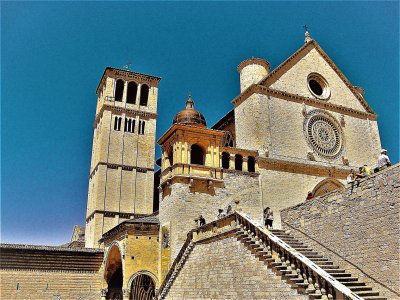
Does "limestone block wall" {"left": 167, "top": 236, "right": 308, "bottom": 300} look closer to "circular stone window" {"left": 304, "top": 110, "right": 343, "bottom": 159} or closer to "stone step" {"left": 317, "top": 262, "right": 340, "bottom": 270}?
"stone step" {"left": 317, "top": 262, "right": 340, "bottom": 270}

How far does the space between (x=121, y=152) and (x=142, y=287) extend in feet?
68.2

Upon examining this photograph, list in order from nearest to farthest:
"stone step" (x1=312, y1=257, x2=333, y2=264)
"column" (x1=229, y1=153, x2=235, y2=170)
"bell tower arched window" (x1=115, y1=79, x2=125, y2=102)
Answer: "stone step" (x1=312, y1=257, x2=333, y2=264) < "column" (x1=229, y1=153, x2=235, y2=170) < "bell tower arched window" (x1=115, y1=79, x2=125, y2=102)

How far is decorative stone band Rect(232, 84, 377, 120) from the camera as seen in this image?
25531mm

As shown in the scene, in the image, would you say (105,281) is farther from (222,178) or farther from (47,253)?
(222,178)

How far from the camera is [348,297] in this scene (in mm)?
9508

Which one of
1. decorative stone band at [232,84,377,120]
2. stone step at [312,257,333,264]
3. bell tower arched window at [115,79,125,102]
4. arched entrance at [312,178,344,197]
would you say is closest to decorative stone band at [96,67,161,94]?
bell tower arched window at [115,79,125,102]

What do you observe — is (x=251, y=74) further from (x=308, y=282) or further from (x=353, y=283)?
(x=308, y=282)

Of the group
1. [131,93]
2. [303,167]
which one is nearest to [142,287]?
[303,167]

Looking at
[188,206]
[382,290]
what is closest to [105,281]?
[188,206]

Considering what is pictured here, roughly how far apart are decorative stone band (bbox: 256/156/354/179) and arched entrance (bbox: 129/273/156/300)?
388 inches

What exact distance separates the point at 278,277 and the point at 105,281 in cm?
1800

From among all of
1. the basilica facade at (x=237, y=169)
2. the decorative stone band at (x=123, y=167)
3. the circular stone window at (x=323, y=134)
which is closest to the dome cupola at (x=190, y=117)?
the basilica facade at (x=237, y=169)

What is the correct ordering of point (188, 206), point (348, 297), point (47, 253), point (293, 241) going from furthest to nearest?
point (47, 253)
point (188, 206)
point (293, 241)
point (348, 297)

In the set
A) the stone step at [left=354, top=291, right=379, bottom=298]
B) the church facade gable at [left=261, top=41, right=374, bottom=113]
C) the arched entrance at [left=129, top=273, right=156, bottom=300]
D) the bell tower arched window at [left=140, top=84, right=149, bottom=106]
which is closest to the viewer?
the stone step at [left=354, top=291, right=379, bottom=298]
